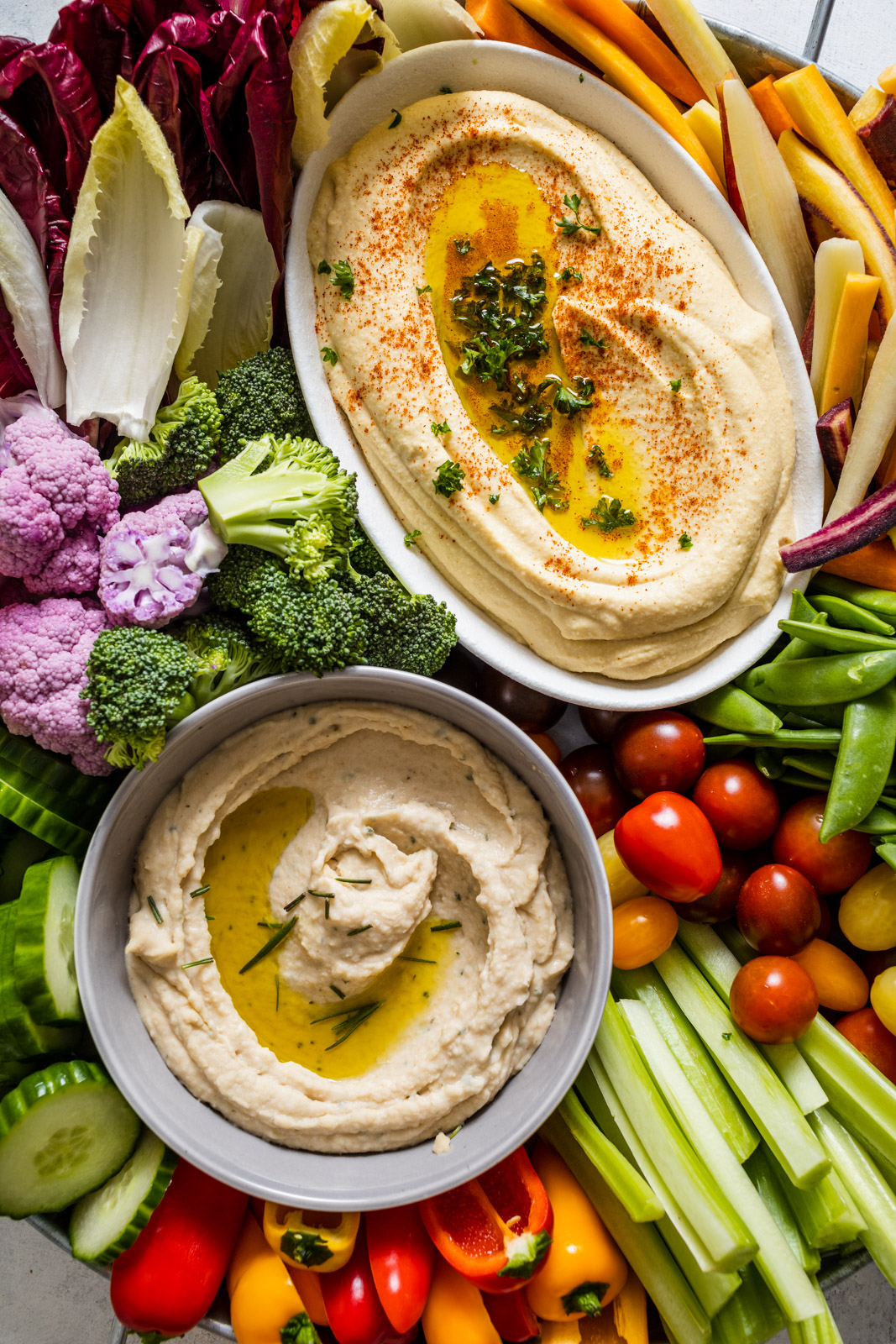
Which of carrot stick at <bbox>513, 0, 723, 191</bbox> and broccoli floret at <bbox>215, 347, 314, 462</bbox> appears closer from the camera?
broccoli floret at <bbox>215, 347, 314, 462</bbox>

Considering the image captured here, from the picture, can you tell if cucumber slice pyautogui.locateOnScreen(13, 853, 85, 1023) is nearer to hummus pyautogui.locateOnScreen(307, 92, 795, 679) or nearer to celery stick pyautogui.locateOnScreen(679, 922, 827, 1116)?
hummus pyautogui.locateOnScreen(307, 92, 795, 679)

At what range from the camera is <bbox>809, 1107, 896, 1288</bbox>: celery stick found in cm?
268

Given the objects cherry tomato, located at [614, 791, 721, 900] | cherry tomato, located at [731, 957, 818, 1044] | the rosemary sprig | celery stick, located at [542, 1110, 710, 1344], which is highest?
cherry tomato, located at [614, 791, 721, 900]

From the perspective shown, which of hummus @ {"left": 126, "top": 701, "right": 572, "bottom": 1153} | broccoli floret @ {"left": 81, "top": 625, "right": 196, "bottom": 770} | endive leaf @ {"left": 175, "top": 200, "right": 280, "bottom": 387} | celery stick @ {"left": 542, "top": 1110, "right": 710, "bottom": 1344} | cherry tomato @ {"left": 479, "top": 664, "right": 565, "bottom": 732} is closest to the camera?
broccoli floret @ {"left": 81, "top": 625, "right": 196, "bottom": 770}

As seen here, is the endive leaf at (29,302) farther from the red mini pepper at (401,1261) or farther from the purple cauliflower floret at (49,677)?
the red mini pepper at (401,1261)

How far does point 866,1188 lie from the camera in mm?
2748

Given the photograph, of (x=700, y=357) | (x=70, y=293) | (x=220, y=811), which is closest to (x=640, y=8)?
(x=700, y=357)

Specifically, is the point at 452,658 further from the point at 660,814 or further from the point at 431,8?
the point at 431,8

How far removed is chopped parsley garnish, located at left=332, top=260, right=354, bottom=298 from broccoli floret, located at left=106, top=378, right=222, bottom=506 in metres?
0.50

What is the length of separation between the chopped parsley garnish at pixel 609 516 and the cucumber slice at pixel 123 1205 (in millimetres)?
2155

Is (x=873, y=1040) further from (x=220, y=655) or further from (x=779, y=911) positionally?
(x=220, y=655)

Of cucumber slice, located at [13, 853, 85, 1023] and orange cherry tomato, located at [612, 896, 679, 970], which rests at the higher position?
cucumber slice, located at [13, 853, 85, 1023]

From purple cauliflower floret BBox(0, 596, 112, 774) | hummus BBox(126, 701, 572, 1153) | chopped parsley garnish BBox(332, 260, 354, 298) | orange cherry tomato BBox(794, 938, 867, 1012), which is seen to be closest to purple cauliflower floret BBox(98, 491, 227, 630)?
purple cauliflower floret BBox(0, 596, 112, 774)

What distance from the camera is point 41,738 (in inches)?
104
